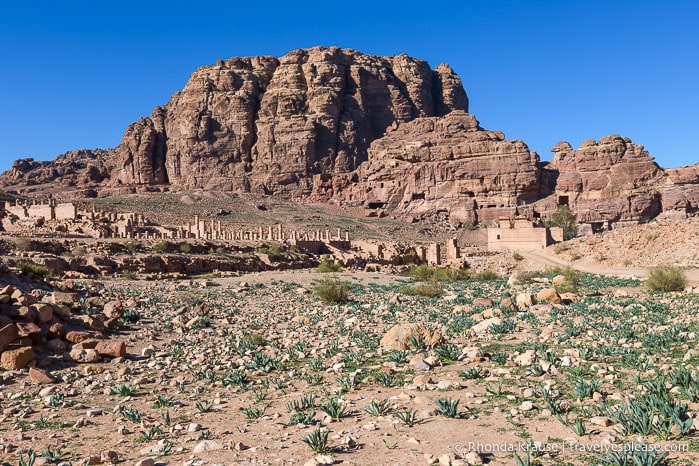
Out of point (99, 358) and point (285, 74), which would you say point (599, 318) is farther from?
point (285, 74)

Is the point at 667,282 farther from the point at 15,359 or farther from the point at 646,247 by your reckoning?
the point at 15,359

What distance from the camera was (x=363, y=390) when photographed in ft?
17.9

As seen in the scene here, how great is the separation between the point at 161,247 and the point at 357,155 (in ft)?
254

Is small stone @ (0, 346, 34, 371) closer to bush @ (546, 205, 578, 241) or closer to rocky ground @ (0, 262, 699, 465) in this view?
rocky ground @ (0, 262, 699, 465)

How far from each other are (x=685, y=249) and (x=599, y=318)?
60.4 feet

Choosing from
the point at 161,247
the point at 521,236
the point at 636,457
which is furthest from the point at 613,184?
the point at 636,457

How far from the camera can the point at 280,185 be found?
97188 millimetres

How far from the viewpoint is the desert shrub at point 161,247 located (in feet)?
99.3

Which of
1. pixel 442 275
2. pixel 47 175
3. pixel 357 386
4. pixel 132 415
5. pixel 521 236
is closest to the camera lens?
pixel 132 415

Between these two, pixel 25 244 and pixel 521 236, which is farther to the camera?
pixel 521 236

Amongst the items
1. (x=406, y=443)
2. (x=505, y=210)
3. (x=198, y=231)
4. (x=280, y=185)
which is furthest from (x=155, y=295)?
(x=280, y=185)

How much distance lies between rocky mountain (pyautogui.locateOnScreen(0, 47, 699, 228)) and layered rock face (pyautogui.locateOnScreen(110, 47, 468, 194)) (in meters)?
0.23

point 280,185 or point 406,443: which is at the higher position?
point 280,185

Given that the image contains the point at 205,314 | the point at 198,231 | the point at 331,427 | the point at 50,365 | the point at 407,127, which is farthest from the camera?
the point at 407,127
